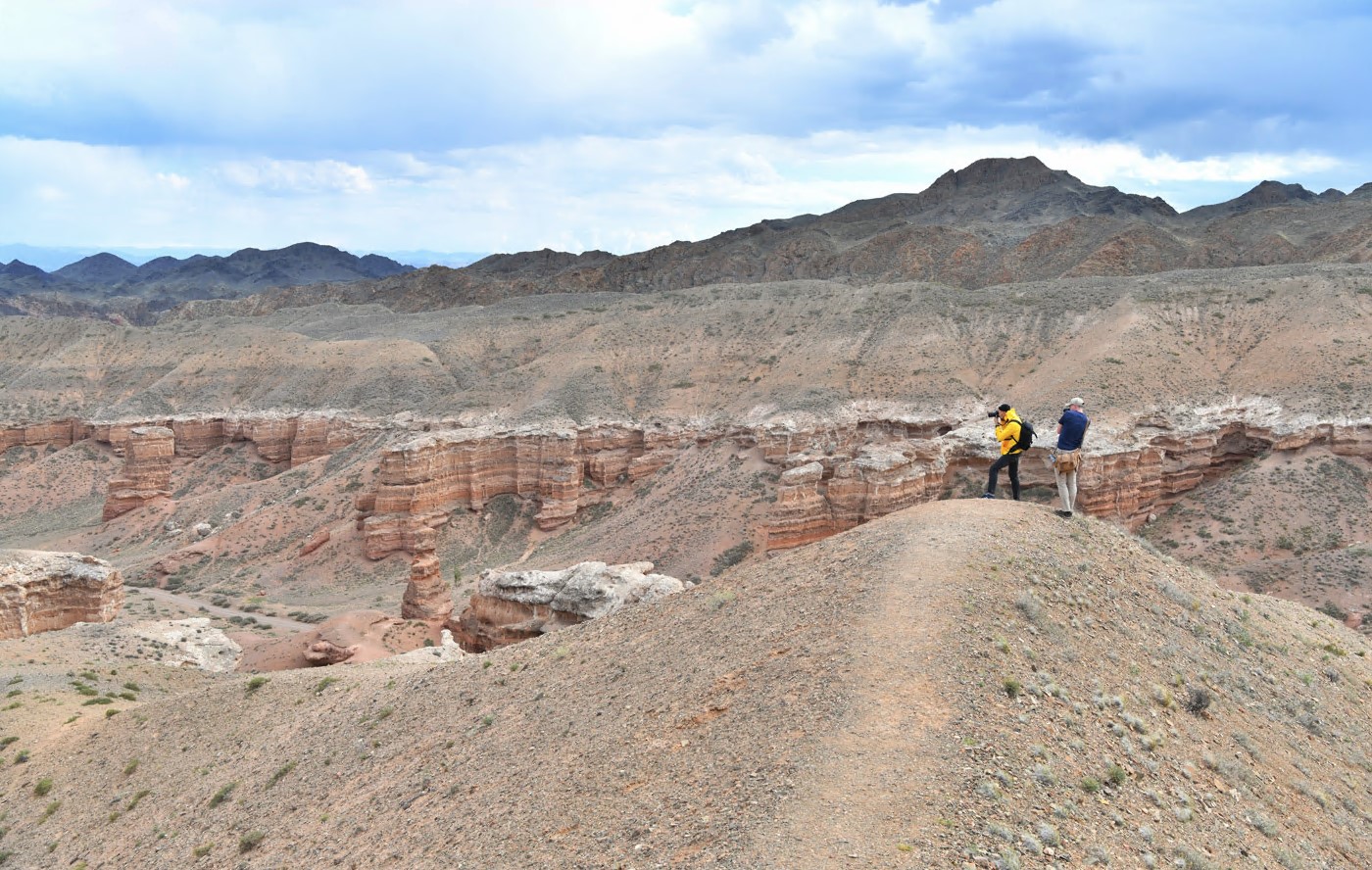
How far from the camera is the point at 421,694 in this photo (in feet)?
55.3

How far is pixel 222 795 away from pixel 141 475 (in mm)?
56635

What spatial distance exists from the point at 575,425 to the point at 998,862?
178 feet

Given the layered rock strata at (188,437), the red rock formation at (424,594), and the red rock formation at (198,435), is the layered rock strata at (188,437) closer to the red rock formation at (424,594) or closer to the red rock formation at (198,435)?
the red rock formation at (198,435)

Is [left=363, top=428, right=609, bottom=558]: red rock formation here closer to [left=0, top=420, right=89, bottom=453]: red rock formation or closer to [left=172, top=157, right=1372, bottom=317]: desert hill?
[left=0, top=420, right=89, bottom=453]: red rock formation

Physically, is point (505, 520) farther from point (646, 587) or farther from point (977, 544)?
point (977, 544)

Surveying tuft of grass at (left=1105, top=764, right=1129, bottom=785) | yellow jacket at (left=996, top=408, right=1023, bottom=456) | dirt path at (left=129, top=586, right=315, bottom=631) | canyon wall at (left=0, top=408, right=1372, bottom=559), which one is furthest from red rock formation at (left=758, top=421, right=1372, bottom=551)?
dirt path at (left=129, top=586, right=315, bottom=631)

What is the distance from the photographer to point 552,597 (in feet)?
84.7

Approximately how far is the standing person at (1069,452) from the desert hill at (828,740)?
27.1 inches

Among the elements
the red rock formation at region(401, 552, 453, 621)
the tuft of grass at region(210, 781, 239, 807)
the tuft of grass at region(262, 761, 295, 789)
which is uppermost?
the tuft of grass at region(262, 761, 295, 789)

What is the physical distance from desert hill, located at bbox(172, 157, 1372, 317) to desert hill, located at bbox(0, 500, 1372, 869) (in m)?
88.4

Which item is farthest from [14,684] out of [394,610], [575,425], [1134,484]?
[1134,484]

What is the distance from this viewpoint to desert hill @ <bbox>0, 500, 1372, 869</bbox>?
349 inches

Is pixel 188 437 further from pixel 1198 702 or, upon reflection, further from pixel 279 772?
pixel 1198 702

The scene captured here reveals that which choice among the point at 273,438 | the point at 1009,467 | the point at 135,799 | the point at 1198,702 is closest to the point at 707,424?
the point at 273,438
